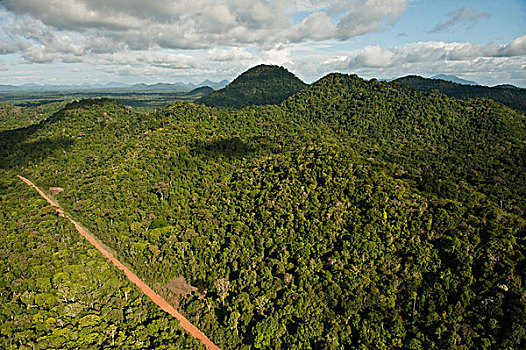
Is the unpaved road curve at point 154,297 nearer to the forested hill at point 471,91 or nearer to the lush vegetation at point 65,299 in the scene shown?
the lush vegetation at point 65,299

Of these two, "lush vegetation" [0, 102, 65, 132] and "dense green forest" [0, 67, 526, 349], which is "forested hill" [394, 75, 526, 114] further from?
"lush vegetation" [0, 102, 65, 132]

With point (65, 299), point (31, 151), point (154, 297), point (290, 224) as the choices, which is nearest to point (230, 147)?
point (290, 224)

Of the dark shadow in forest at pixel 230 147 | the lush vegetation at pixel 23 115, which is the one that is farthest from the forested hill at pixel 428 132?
the lush vegetation at pixel 23 115

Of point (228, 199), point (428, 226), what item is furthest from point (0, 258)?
point (428, 226)

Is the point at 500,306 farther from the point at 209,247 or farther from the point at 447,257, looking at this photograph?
the point at 209,247

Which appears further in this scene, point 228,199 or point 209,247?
point 228,199

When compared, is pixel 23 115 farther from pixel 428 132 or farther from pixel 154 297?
pixel 428 132

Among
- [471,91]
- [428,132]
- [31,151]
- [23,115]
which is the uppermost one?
[471,91]
